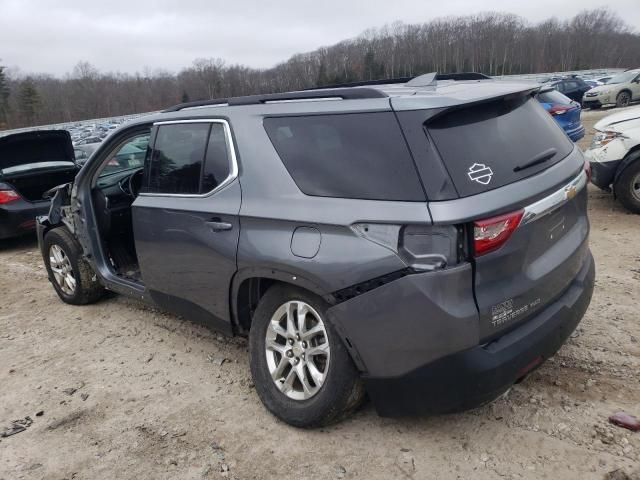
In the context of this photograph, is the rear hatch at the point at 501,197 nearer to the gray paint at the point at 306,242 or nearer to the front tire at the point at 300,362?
the gray paint at the point at 306,242

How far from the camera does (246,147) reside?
2998 millimetres

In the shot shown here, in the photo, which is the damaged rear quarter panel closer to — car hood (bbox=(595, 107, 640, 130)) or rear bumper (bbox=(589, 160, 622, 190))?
rear bumper (bbox=(589, 160, 622, 190))

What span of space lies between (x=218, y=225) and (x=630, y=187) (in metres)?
5.50

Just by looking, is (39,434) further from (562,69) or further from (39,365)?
(562,69)

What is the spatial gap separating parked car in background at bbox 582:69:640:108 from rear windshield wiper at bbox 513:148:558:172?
81.1ft

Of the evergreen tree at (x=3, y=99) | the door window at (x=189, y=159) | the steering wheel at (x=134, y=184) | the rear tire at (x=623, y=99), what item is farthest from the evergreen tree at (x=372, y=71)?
the evergreen tree at (x=3, y=99)

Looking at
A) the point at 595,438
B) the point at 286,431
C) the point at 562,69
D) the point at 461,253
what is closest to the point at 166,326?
the point at 286,431

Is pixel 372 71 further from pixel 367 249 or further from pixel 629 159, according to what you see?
pixel 367 249

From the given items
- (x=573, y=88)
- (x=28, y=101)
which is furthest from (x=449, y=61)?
(x=28, y=101)

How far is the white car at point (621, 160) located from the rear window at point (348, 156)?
16.9 feet

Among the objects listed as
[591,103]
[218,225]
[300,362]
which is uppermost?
[218,225]

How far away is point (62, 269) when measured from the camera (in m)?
5.04

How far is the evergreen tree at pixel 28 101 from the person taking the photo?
83.2 meters

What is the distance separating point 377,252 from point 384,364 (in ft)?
1.74
